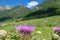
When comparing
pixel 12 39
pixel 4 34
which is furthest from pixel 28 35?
pixel 12 39

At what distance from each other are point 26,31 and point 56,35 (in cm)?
197

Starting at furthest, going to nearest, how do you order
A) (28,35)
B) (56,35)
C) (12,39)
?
(56,35)
(12,39)
(28,35)

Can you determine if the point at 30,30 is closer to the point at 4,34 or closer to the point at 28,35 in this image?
the point at 28,35

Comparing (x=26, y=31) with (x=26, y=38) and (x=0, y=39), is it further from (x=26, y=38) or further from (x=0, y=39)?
(x=0, y=39)

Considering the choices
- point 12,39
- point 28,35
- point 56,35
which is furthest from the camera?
point 56,35

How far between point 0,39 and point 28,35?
50 cm

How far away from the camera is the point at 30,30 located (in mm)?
3848

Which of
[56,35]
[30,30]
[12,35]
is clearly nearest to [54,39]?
[56,35]

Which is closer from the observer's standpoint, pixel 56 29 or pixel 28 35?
pixel 28 35

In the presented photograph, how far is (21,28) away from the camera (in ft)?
12.8

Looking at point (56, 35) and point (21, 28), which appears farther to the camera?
point (56, 35)

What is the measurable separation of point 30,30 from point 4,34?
445mm

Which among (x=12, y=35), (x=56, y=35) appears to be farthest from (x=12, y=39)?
(x=56, y=35)

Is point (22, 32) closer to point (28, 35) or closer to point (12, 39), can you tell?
point (28, 35)
